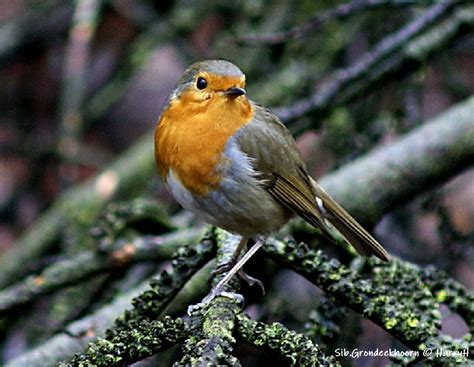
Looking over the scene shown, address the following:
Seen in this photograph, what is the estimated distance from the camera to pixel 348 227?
3.23m

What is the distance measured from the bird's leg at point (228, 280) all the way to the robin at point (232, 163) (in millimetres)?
104

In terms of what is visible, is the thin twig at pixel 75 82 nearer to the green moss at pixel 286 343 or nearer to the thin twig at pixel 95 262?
the thin twig at pixel 95 262

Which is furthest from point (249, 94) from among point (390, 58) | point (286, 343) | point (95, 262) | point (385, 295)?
point (286, 343)

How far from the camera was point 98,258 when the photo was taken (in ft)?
10.7

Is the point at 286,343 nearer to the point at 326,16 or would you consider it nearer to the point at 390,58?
the point at 326,16

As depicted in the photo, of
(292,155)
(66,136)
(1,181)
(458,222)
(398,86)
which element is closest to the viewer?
(292,155)

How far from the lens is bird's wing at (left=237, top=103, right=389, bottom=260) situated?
3176 millimetres

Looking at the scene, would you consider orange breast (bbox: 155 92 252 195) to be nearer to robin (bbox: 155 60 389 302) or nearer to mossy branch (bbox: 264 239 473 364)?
robin (bbox: 155 60 389 302)

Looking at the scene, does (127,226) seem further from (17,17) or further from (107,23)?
(107,23)

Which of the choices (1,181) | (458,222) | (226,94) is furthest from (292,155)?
(1,181)

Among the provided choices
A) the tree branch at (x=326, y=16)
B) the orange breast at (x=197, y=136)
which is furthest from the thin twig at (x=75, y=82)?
the orange breast at (x=197, y=136)

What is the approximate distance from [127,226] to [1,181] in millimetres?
2873

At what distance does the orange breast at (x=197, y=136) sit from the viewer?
9.93 ft

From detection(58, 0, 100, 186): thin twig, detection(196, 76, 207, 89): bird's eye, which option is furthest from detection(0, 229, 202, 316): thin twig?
detection(58, 0, 100, 186): thin twig
